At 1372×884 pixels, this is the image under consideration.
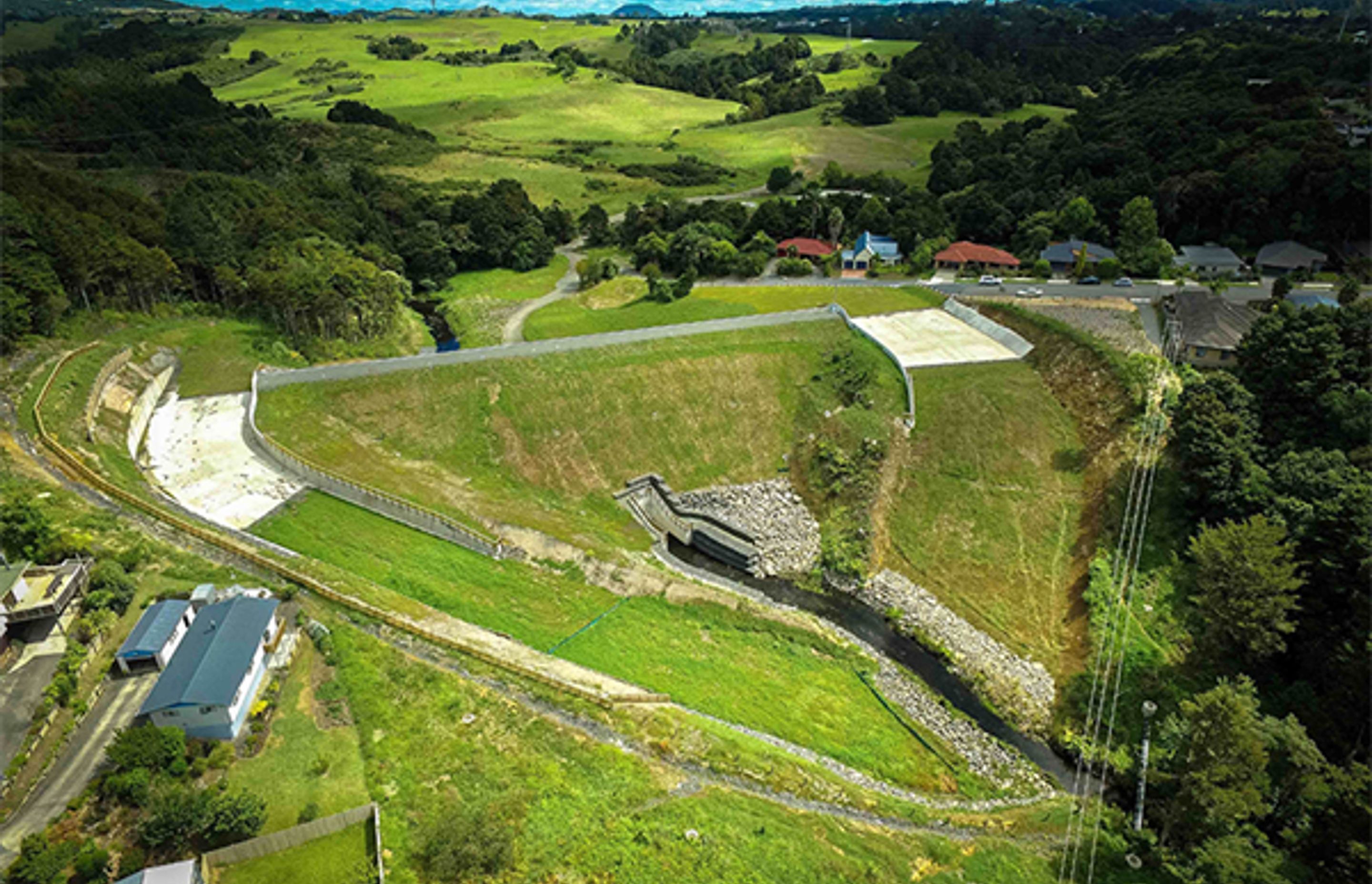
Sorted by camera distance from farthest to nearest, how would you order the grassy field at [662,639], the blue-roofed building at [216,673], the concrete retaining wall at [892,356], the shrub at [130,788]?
the concrete retaining wall at [892,356], the grassy field at [662,639], the blue-roofed building at [216,673], the shrub at [130,788]

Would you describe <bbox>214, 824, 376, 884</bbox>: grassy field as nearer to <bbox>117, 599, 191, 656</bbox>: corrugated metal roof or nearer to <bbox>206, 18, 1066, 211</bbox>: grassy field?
<bbox>117, 599, 191, 656</bbox>: corrugated metal roof

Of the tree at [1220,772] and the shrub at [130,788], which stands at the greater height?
the shrub at [130,788]

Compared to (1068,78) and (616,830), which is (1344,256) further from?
(1068,78)

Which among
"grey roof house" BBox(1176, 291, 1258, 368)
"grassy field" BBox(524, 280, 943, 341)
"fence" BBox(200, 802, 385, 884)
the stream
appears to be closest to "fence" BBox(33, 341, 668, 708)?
"fence" BBox(200, 802, 385, 884)

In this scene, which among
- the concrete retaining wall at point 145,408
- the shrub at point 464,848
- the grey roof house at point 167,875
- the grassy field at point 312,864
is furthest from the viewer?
the concrete retaining wall at point 145,408

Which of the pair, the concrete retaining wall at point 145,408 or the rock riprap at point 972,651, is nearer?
the rock riprap at point 972,651

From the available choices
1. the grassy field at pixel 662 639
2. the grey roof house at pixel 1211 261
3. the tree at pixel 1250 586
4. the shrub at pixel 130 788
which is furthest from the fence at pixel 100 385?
the grey roof house at pixel 1211 261

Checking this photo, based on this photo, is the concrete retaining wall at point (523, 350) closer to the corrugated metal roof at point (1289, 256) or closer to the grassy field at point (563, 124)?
the corrugated metal roof at point (1289, 256)
